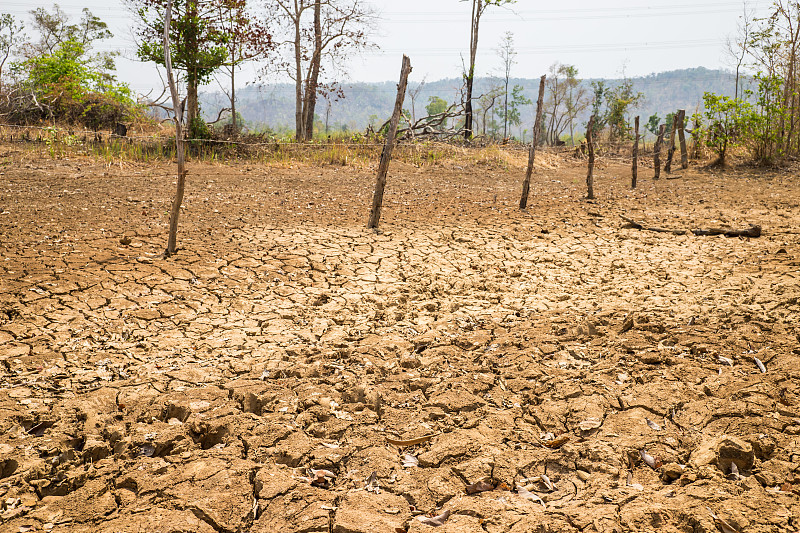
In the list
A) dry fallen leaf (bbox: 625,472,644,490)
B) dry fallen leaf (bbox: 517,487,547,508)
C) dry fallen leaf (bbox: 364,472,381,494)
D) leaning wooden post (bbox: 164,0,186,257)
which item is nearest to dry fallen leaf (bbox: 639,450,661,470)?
dry fallen leaf (bbox: 625,472,644,490)

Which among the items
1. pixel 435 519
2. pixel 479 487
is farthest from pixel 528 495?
pixel 435 519

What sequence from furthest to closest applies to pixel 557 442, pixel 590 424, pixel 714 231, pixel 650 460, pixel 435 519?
pixel 714 231
pixel 590 424
pixel 557 442
pixel 650 460
pixel 435 519

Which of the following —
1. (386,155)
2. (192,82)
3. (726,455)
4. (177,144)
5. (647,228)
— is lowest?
(726,455)

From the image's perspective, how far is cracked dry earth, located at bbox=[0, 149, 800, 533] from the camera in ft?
6.97

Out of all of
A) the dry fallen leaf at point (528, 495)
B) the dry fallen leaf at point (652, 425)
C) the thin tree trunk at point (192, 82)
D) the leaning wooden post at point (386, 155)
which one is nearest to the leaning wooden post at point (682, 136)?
the leaning wooden post at point (386, 155)

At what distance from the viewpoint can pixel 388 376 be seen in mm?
3268

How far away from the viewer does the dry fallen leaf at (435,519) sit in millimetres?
2037

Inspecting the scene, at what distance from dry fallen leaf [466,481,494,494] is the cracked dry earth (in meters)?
0.02

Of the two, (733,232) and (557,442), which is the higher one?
(733,232)

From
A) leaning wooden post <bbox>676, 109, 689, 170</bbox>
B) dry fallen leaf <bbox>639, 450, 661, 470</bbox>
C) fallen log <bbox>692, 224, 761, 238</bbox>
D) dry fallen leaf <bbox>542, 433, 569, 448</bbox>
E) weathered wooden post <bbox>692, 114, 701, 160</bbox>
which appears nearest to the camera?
dry fallen leaf <bbox>639, 450, 661, 470</bbox>

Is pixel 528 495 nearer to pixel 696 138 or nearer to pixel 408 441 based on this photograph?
pixel 408 441

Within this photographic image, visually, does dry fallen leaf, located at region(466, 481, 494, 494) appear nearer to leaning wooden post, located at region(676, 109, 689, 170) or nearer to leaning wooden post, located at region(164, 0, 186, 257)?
leaning wooden post, located at region(164, 0, 186, 257)

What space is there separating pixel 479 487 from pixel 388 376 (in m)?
1.14

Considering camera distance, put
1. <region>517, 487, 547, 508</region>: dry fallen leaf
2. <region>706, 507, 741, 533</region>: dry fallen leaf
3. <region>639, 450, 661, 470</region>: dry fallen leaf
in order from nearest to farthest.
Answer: <region>706, 507, 741, 533</region>: dry fallen leaf → <region>517, 487, 547, 508</region>: dry fallen leaf → <region>639, 450, 661, 470</region>: dry fallen leaf
